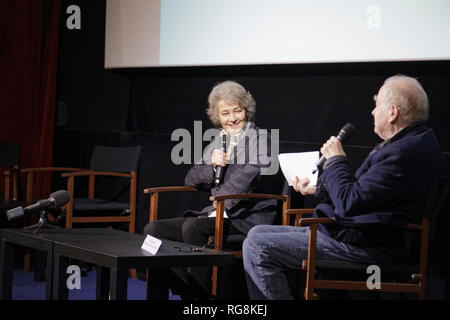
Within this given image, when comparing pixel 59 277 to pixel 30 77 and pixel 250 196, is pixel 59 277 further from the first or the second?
pixel 30 77

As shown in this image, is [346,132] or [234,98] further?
[234,98]

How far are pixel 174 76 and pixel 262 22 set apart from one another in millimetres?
914

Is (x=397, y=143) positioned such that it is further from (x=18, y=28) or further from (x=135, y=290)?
(x=18, y=28)

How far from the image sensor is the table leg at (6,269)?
2738 mm

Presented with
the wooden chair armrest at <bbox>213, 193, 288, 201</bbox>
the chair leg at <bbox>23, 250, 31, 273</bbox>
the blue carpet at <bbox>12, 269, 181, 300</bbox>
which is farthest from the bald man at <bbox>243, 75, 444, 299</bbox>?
the chair leg at <bbox>23, 250, 31, 273</bbox>

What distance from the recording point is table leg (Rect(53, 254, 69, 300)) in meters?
2.52

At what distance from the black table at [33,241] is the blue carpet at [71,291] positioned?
33.9 inches

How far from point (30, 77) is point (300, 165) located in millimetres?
2697

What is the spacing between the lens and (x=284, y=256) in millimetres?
2672

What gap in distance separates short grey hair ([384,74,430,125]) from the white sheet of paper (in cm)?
55

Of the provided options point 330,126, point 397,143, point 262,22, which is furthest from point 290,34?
point 397,143

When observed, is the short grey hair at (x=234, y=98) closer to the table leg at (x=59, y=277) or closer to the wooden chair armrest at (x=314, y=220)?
the wooden chair armrest at (x=314, y=220)

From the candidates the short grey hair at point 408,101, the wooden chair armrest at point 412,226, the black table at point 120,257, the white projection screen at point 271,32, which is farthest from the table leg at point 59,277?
the white projection screen at point 271,32

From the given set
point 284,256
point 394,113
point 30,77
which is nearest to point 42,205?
point 284,256
